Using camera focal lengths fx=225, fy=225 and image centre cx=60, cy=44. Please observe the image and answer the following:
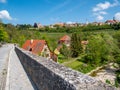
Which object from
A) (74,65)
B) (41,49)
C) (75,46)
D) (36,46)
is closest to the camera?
(41,49)

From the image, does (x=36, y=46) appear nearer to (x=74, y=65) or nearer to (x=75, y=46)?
(x=74, y=65)

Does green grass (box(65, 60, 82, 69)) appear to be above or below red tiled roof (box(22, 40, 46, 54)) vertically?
below

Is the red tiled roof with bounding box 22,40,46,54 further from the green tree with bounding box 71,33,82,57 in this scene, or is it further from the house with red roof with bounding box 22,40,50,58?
the green tree with bounding box 71,33,82,57

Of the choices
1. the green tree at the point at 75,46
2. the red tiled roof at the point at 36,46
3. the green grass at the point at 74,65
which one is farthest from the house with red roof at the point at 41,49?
the green tree at the point at 75,46

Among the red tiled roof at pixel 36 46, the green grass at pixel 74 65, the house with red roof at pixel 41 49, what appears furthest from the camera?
the green grass at pixel 74 65

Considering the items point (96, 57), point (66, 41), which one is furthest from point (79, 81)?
point (66, 41)

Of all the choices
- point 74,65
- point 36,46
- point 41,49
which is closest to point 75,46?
point 74,65

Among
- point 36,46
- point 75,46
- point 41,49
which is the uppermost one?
point 36,46

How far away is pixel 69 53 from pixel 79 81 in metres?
51.8

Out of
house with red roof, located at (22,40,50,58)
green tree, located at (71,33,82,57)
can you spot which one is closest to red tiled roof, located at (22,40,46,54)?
house with red roof, located at (22,40,50,58)

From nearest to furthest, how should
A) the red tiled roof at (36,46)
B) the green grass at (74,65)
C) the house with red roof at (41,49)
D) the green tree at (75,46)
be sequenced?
the house with red roof at (41,49), the red tiled roof at (36,46), the green grass at (74,65), the green tree at (75,46)

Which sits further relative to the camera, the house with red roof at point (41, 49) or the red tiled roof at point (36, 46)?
the red tiled roof at point (36, 46)

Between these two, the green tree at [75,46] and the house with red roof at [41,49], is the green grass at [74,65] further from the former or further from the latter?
the green tree at [75,46]

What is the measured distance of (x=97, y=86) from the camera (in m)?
4.11
